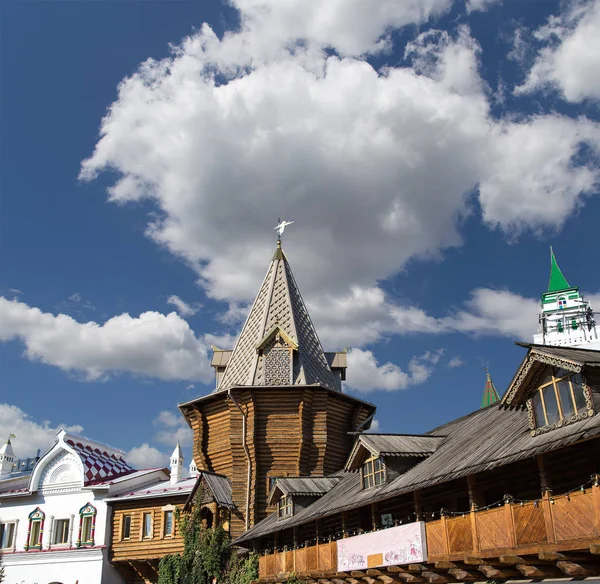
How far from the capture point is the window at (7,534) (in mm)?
34938

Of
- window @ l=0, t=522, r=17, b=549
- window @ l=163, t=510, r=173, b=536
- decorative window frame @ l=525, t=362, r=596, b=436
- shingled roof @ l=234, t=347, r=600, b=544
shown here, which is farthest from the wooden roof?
window @ l=0, t=522, r=17, b=549

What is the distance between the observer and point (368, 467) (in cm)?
1927

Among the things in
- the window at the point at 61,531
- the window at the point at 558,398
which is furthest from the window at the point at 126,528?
the window at the point at 558,398

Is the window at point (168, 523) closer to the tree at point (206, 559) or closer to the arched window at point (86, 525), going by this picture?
the tree at point (206, 559)

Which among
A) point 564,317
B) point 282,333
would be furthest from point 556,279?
point 282,333

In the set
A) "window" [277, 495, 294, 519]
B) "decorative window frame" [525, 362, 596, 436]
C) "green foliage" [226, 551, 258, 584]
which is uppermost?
"decorative window frame" [525, 362, 596, 436]

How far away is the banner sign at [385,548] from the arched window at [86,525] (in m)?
20.0

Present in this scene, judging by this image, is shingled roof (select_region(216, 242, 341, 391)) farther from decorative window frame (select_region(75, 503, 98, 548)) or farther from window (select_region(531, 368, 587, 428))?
window (select_region(531, 368, 587, 428))

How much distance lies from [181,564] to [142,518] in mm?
6709

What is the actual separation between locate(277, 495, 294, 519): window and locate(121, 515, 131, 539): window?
480 inches

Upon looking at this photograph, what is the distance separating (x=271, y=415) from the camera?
30016 mm

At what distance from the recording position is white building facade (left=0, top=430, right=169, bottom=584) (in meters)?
33.2

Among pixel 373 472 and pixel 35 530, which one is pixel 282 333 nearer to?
pixel 373 472

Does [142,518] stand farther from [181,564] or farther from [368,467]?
[368,467]
